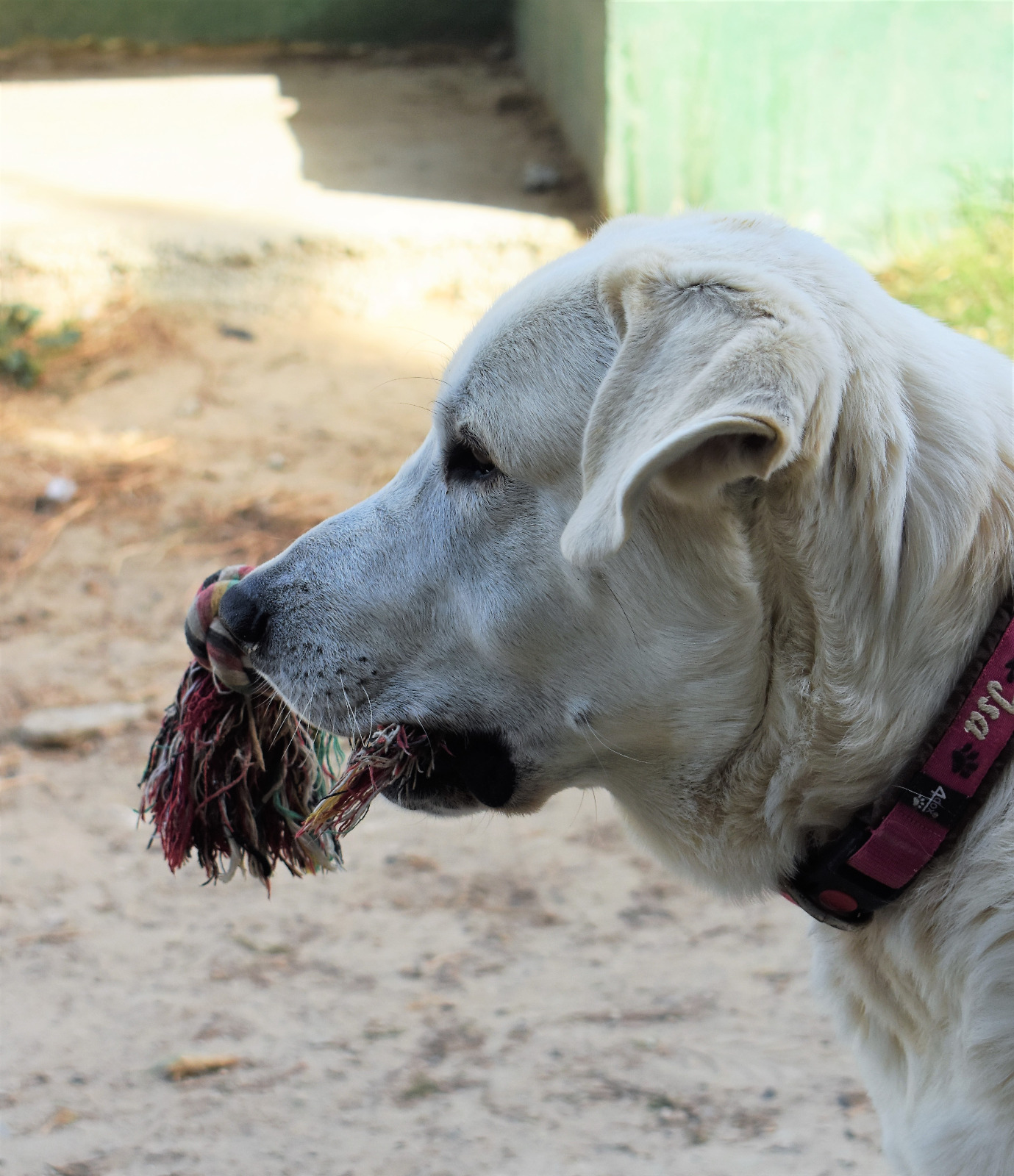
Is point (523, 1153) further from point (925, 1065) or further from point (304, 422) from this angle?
point (304, 422)

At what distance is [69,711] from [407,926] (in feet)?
4.83

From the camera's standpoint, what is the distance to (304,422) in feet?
Answer: 18.9

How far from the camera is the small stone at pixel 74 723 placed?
3.78 meters

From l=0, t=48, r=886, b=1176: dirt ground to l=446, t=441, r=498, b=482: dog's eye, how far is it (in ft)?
3.16

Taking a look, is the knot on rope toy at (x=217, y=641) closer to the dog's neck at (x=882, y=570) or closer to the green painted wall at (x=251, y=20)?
the dog's neck at (x=882, y=570)

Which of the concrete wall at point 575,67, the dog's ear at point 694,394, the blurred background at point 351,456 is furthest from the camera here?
the concrete wall at point 575,67

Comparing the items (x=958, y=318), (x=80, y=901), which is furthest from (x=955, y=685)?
(x=958, y=318)

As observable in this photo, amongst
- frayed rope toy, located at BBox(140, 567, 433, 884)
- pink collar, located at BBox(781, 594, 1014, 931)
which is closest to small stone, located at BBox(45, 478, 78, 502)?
frayed rope toy, located at BBox(140, 567, 433, 884)

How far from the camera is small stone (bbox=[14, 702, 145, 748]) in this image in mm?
3777

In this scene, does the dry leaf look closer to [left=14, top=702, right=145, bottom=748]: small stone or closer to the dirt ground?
the dirt ground

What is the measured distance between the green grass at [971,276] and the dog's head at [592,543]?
379cm

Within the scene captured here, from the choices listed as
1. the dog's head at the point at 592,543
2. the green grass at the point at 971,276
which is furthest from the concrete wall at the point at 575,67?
the dog's head at the point at 592,543

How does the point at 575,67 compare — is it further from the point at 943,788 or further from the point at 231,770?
the point at 943,788

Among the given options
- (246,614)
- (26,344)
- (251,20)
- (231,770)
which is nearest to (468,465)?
(246,614)
